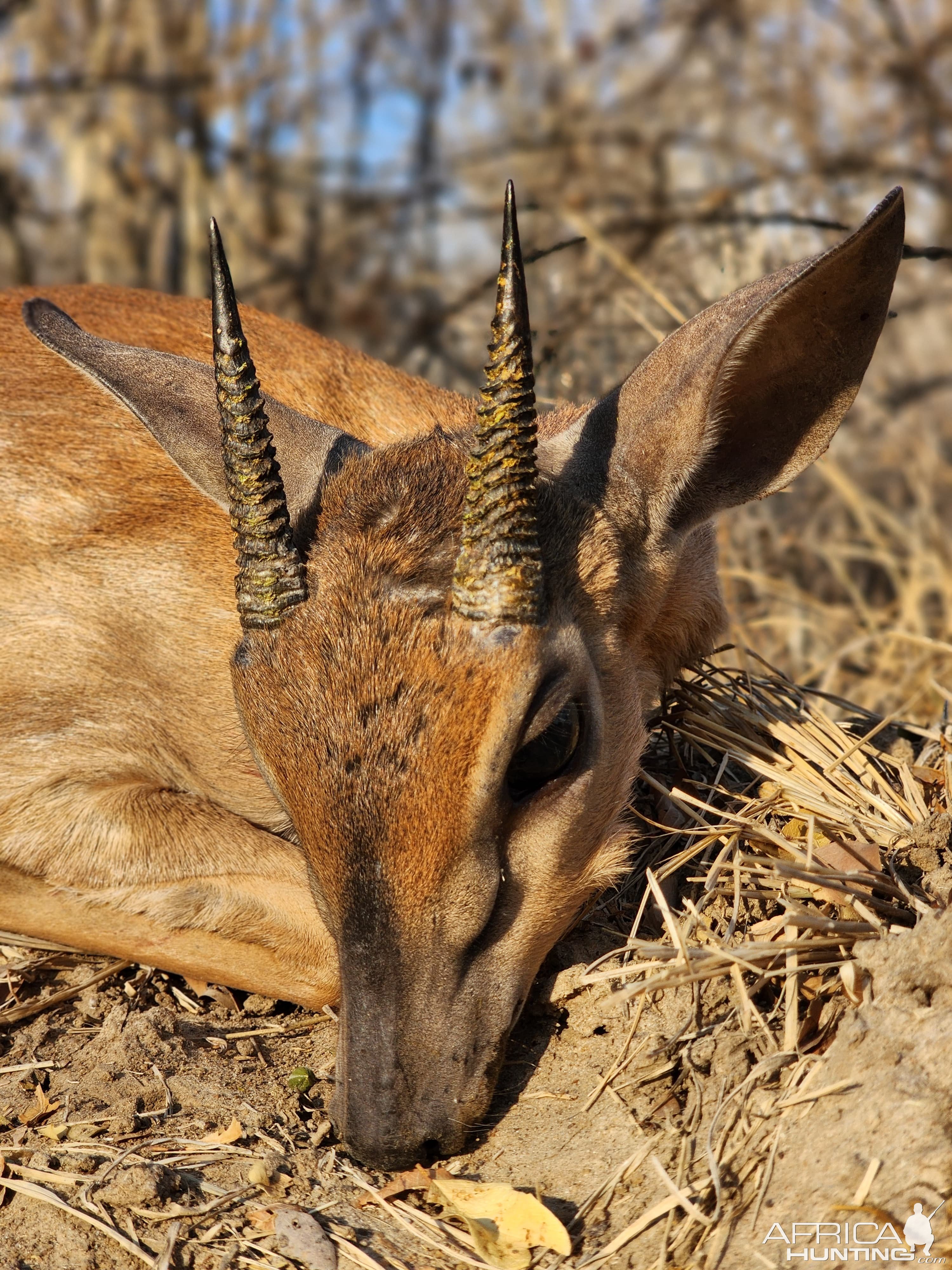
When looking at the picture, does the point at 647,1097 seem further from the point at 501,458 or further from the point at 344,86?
the point at 344,86

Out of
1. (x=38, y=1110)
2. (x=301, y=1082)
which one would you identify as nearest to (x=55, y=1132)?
(x=38, y=1110)

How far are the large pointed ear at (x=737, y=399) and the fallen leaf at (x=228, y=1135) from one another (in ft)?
6.65

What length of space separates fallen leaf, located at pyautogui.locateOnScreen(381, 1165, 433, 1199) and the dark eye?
0.99 m

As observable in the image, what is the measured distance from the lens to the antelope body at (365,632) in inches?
134

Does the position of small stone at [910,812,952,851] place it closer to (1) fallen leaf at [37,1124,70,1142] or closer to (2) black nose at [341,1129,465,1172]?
(2) black nose at [341,1129,465,1172]

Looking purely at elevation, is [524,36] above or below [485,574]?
above

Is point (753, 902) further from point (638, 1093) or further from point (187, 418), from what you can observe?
point (187, 418)

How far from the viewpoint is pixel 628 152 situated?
1177 cm

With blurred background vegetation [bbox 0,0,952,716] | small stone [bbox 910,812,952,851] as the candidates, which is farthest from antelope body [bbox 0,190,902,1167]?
blurred background vegetation [bbox 0,0,952,716]

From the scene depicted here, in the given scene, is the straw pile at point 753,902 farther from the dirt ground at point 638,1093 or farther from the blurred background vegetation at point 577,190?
the blurred background vegetation at point 577,190

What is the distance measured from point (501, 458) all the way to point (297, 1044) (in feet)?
6.32

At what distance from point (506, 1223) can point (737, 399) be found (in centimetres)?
237

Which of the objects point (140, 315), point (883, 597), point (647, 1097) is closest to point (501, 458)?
point (647, 1097)

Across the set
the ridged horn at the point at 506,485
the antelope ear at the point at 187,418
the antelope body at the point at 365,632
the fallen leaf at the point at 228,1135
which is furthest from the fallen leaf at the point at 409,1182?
the antelope ear at the point at 187,418
